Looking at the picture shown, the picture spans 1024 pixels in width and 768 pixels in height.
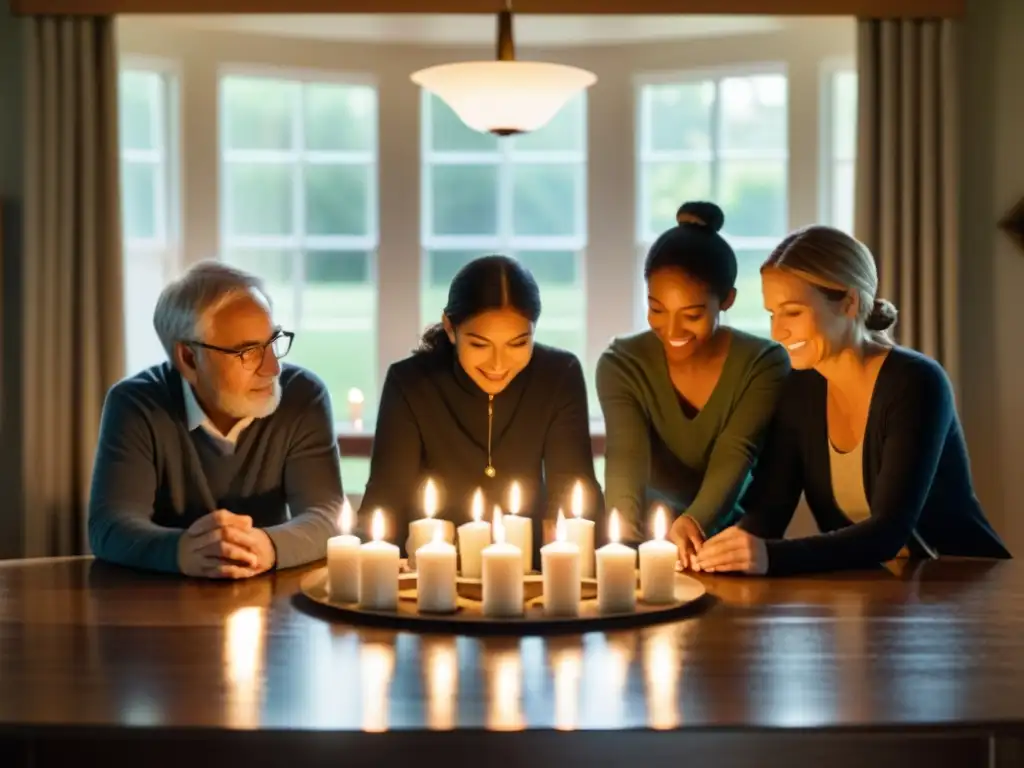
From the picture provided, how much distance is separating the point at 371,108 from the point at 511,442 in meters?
2.71

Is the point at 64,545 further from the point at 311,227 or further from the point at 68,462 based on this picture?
the point at 311,227

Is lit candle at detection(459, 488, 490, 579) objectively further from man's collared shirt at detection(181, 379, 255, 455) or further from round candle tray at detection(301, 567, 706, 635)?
man's collared shirt at detection(181, 379, 255, 455)

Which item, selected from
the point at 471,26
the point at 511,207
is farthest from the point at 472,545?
the point at 511,207

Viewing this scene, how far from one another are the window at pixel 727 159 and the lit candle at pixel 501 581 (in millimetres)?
3240

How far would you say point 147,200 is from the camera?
518cm

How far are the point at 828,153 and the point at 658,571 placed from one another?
129 inches

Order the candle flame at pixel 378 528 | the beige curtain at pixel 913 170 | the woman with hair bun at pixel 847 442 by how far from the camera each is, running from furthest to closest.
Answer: the beige curtain at pixel 913 170
the woman with hair bun at pixel 847 442
the candle flame at pixel 378 528

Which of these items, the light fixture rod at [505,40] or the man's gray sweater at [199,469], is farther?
the light fixture rod at [505,40]

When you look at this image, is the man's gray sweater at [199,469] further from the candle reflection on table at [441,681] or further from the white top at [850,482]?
the white top at [850,482]

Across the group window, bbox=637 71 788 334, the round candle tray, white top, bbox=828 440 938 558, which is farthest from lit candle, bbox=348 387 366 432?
the round candle tray

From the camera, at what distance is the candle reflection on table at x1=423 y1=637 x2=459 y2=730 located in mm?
1615

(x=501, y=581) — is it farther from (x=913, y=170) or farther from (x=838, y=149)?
(x=838, y=149)

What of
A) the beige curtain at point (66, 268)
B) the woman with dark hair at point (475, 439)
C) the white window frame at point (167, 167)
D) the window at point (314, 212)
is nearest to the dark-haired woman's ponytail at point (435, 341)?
the woman with dark hair at point (475, 439)

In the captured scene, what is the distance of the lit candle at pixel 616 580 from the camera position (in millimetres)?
2148
